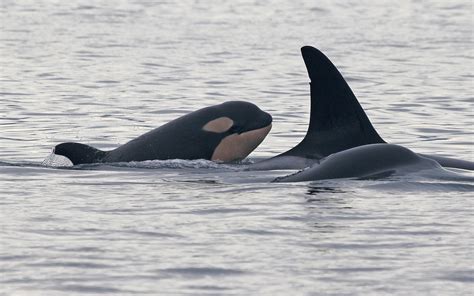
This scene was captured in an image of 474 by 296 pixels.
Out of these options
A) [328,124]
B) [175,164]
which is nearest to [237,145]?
[175,164]

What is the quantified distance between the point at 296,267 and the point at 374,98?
15538mm

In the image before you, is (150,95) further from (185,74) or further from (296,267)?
(296,267)

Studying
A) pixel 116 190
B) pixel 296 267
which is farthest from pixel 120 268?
pixel 116 190

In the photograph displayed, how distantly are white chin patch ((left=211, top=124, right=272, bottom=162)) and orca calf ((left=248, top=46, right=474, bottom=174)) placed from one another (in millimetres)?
698

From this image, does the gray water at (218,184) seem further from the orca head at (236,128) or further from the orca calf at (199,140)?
the orca head at (236,128)

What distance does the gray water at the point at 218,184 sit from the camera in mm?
9805

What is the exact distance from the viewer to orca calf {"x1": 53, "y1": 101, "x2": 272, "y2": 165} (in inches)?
624

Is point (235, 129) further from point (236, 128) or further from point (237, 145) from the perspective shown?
point (237, 145)

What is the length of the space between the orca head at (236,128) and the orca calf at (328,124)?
707mm

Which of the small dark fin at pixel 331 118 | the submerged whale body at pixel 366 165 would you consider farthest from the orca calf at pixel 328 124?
the submerged whale body at pixel 366 165

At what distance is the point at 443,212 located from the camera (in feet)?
39.7

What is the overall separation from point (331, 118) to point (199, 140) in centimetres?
155

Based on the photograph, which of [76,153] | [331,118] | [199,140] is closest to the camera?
[331,118]

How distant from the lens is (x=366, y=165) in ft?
45.4
